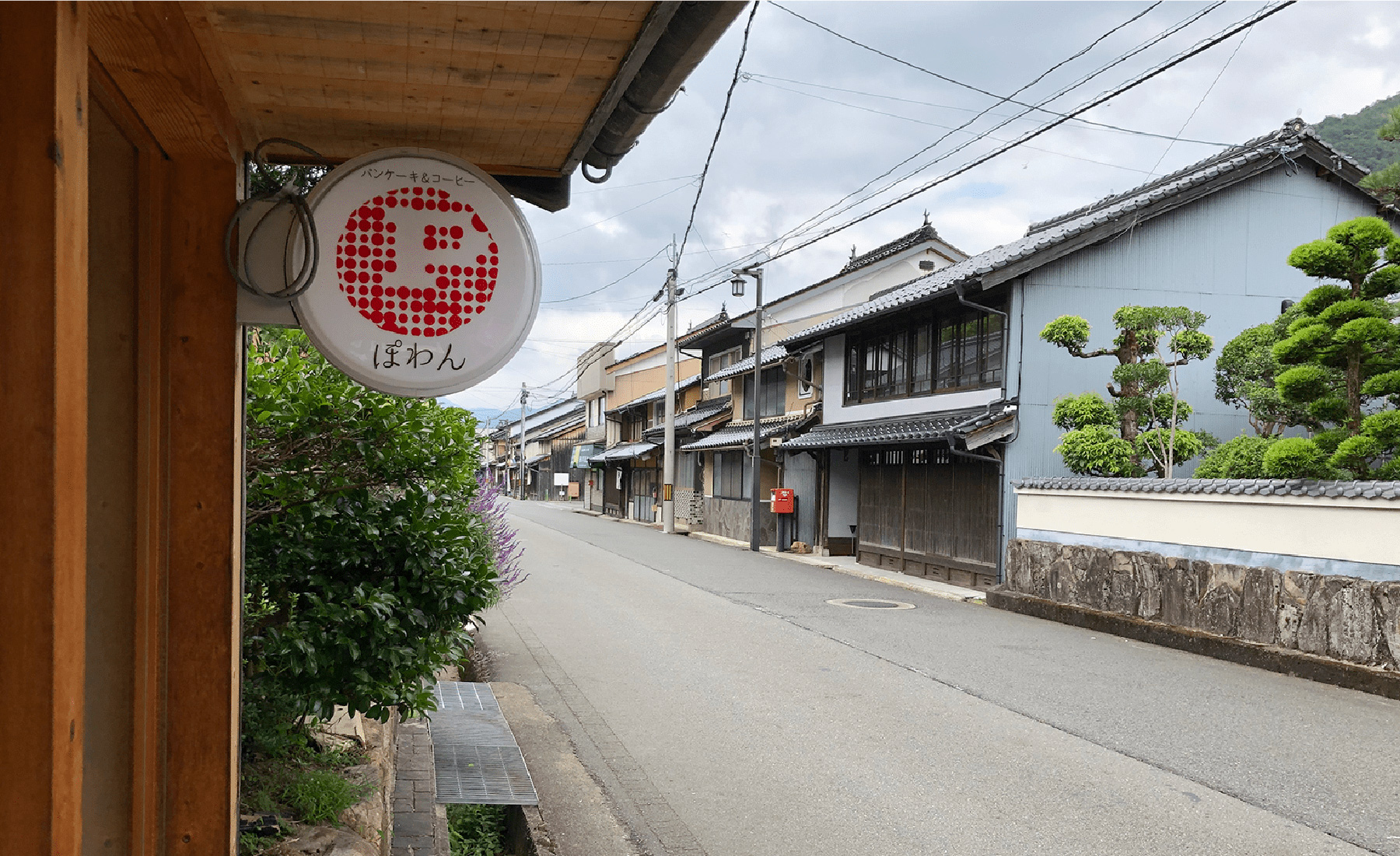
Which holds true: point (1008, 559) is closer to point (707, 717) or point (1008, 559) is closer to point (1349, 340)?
point (1349, 340)

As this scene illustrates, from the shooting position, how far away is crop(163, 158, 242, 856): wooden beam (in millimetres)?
2805

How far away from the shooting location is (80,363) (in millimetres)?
1565

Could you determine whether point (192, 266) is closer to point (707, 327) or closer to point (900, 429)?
point (900, 429)

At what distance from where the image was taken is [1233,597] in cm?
1189

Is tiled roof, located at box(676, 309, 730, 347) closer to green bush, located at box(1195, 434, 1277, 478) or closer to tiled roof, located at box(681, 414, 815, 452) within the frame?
tiled roof, located at box(681, 414, 815, 452)

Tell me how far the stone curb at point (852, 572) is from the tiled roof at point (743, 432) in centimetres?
315

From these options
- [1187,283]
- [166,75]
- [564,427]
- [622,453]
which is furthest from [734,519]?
[564,427]

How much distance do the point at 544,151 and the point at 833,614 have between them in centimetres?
1205

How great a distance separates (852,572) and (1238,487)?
10.5 m

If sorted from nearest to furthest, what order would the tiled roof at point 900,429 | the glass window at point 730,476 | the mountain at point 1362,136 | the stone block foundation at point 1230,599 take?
the stone block foundation at point 1230,599, the tiled roof at point 900,429, the mountain at point 1362,136, the glass window at point 730,476

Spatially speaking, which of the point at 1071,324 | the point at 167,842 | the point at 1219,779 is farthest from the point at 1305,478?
the point at 167,842

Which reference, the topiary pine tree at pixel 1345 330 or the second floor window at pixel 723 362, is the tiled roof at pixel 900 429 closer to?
the topiary pine tree at pixel 1345 330

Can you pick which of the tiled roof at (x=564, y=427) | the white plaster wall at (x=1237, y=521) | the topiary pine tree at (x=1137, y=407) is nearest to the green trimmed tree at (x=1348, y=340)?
the white plaster wall at (x=1237, y=521)

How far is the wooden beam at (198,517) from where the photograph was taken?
110 inches
